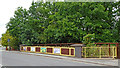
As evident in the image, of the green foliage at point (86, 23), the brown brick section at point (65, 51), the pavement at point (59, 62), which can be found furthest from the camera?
the green foliage at point (86, 23)

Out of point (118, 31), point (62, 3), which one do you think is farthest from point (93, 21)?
point (62, 3)

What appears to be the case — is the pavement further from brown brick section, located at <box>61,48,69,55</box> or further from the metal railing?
brown brick section, located at <box>61,48,69,55</box>

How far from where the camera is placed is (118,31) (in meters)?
29.4

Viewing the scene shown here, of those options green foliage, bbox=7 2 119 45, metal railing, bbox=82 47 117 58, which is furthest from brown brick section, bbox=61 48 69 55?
metal railing, bbox=82 47 117 58

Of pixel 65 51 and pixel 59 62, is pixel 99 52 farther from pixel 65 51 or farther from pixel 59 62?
pixel 59 62

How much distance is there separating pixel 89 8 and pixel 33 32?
18713 millimetres

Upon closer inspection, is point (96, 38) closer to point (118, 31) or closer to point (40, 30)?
point (118, 31)

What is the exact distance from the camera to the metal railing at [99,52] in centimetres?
2093

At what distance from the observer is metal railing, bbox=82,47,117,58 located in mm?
20928

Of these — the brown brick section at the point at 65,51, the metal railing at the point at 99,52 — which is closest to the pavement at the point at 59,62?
the metal railing at the point at 99,52

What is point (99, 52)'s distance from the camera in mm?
21500

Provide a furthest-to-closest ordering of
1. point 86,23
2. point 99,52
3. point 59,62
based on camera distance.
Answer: point 86,23 < point 99,52 < point 59,62

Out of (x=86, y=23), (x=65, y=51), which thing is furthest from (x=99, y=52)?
(x=86, y=23)

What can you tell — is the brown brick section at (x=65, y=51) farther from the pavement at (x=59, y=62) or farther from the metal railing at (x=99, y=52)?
the pavement at (x=59, y=62)
